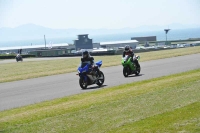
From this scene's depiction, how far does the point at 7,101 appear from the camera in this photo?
15969 millimetres

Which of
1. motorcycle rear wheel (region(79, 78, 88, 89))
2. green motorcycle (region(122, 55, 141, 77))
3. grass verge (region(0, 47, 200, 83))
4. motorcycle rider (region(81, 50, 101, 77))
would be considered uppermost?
motorcycle rider (region(81, 50, 101, 77))

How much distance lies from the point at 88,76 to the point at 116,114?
8.36 m

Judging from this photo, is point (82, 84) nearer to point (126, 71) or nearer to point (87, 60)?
point (87, 60)

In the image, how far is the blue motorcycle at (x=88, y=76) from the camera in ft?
60.3

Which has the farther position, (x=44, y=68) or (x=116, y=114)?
(x=44, y=68)

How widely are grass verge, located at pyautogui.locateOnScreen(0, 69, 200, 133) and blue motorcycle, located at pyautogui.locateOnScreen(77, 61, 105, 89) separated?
13.3ft

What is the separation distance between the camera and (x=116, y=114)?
10375 mm

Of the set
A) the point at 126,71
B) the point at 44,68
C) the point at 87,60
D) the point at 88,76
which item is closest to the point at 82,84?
the point at 88,76

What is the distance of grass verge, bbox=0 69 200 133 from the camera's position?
29.5ft

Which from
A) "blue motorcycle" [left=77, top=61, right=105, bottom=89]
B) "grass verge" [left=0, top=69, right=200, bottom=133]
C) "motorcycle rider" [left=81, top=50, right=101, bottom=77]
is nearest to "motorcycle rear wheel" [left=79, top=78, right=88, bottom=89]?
"blue motorcycle" [left=77, top=61, right=105, bottom=89]

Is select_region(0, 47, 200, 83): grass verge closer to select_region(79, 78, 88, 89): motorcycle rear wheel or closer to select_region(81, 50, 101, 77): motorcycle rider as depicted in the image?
select_region(81, 50, 101, 77): motorcycle rider

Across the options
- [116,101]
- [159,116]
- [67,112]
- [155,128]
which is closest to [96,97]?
[116,101]

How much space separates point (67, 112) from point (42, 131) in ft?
7.26

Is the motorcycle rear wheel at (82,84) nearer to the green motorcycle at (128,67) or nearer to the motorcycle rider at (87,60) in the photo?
the motorcycle rider at (87,60)
